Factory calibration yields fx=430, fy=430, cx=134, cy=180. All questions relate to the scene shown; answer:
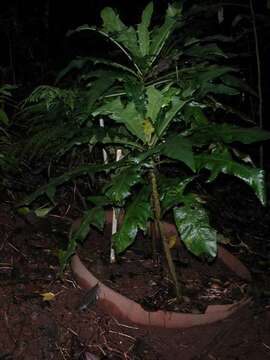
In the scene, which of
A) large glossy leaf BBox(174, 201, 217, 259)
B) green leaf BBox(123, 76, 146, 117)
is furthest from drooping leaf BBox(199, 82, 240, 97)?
large glossy leaf BBox(174, 201, 217, 259)

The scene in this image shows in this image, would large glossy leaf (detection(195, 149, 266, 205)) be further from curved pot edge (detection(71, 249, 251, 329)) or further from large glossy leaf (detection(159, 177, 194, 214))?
curved pot edge (detection(71, 249, 251, 329))

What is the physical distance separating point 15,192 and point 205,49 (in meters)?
1.77

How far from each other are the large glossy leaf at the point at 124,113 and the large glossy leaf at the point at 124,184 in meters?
0.22

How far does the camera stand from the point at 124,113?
2121mm

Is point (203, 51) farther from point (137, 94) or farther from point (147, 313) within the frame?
point (147, 313)

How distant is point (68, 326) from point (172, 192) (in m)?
0.90

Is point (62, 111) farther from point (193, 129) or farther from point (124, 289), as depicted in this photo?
point (124, 289)

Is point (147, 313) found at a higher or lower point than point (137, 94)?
lower

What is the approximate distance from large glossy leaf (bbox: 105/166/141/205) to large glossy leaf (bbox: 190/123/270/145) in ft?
1.03

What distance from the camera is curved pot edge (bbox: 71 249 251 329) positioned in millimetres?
2309

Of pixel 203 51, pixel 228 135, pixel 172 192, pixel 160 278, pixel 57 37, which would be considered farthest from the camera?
pixel 57 37

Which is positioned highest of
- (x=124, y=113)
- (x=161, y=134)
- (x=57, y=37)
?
(x=124, y=113)

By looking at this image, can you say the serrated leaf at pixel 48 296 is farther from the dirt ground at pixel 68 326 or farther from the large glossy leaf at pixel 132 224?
the large glossy leaf at pixel 132 224

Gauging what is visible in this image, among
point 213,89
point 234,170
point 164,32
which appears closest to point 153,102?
point 213,89
